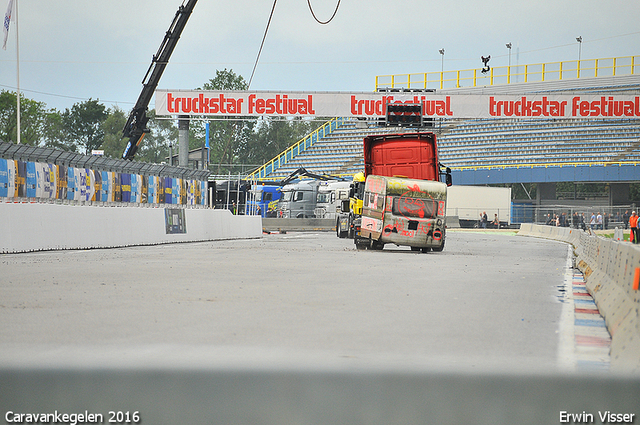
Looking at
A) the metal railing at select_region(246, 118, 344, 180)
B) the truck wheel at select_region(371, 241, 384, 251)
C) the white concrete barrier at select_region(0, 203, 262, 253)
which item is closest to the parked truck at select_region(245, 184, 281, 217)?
the metal railing at select_region(246, 118, 344, 180)

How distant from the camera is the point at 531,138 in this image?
203ft

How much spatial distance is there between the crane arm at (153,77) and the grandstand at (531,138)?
21622 mm

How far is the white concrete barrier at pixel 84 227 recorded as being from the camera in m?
16.4

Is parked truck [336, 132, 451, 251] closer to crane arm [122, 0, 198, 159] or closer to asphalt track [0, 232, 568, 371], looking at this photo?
asphalt track [0, 232, 568, 371]

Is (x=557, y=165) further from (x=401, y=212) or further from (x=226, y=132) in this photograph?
(x=226, y=132)

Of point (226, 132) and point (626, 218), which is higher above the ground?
point (226, 132)

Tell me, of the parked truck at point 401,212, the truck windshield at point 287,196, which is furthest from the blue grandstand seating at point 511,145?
the parked truck at point 401,212

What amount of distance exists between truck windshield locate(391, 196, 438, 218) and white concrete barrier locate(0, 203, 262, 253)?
724 centimetres

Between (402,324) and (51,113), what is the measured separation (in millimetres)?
99747

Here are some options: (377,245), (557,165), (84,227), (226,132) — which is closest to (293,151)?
(557,165)

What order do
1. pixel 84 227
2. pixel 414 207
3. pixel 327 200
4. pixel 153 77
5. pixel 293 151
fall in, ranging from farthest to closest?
pixel 293 151 < pixel 327 200 < pixel 153 77 < pixel 414 207 < pixel 84 227

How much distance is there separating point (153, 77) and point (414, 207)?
2289cm

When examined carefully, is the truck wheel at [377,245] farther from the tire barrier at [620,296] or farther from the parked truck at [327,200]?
the parked truck at [327,200]

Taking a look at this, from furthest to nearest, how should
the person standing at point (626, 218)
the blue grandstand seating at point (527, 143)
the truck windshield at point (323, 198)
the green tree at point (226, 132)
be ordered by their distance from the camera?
the green tree at point (226, 132) < the blue grandstand seating at point (527, 143) < the person standing at point (626, 218) < the truck windshield at point (323, 198)
